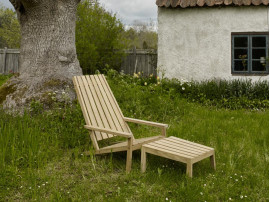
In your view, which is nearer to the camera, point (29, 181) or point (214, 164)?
point (29, 181)

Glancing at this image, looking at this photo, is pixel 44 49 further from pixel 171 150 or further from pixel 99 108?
pixel 171 150

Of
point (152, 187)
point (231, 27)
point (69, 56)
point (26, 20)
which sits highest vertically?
point (231, 27)

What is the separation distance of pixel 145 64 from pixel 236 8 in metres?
4.56

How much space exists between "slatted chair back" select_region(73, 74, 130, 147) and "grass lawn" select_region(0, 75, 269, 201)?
35 cm

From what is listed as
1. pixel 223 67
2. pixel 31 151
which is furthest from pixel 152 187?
pixel 223 67

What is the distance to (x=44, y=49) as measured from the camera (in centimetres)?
633

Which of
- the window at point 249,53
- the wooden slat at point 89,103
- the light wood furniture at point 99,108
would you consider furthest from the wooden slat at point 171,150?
the window at point 249,53

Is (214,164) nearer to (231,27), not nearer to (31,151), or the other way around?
(31,151)

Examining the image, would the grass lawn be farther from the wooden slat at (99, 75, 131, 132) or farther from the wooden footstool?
the wooden slat at (99, 75, 131, 132)

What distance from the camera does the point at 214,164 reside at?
3.93m

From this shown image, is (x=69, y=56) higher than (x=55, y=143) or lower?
higher

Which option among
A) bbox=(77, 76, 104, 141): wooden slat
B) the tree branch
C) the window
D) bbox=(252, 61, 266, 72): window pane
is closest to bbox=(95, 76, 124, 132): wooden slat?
bbox=(77, 76, 104, 141): wooden slat

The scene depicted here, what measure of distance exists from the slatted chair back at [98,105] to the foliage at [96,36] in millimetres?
6829

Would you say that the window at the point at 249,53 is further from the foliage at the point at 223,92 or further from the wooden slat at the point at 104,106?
the wooden slat at the point at 104,106
